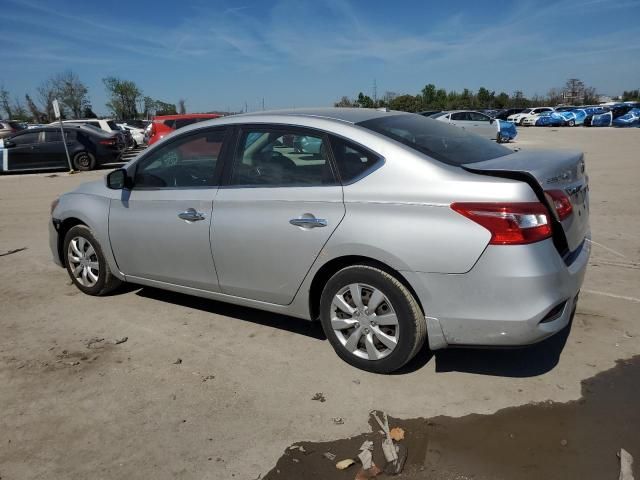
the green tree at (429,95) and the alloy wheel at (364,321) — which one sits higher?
the green tree at (429,95)

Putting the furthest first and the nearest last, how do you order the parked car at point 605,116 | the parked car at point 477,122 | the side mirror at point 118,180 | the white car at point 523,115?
the white car at point 523,115 < the parked car at point 605,116 < the parked car at point 477,122 < the side mirror at point 118,180

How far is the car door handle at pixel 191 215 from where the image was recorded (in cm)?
392

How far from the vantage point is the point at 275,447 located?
279 centimetres

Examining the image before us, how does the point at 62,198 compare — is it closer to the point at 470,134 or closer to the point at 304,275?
the point at 304,275

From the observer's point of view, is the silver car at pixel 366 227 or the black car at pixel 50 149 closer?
the silver car at pixel 366 227

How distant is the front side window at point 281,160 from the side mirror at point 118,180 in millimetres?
1173

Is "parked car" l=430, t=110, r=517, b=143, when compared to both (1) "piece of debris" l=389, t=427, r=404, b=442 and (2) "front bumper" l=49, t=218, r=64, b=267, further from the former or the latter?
(1) "piece of debris" l=389, t=427, r=404, b=442

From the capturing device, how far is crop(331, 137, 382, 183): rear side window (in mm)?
3299

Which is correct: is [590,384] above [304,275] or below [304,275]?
below

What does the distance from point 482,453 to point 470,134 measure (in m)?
2.44

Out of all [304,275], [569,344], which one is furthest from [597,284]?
[304,275]

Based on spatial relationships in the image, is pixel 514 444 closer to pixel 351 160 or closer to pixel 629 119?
pixel 351 160

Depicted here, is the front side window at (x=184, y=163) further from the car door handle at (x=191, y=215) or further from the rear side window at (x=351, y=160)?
the rear side window at (x=351, y=160)

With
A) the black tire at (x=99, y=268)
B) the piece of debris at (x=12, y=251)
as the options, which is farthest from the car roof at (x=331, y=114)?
the piece of debris at (x=12, y=251)
